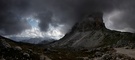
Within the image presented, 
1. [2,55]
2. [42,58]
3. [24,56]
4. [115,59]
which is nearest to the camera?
[2,55]

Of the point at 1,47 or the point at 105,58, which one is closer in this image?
the point at 1,47

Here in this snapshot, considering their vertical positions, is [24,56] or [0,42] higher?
[0,42]

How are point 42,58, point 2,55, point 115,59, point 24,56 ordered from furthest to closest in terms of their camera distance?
point 115,59 < point 42,58 < point 24,56 < point 2,55

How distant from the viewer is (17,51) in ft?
190

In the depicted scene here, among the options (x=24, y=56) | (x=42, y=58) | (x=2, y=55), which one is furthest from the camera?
(x=42, y=58)

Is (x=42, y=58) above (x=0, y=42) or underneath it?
underneath

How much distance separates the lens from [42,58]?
2480 inches

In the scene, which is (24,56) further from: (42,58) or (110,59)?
(110,59)

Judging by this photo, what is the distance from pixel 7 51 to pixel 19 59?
13.0 ft

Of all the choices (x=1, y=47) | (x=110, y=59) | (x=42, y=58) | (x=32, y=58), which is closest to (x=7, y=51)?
(x=1, y=47)

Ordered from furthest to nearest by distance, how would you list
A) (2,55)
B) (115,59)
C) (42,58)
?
(115,59) → (42,58) → (2,55)

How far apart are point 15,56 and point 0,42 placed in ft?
23.9

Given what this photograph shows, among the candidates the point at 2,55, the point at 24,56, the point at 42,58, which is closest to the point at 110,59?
the point at 42,58

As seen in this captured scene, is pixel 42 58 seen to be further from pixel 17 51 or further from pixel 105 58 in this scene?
pixel 105 58
